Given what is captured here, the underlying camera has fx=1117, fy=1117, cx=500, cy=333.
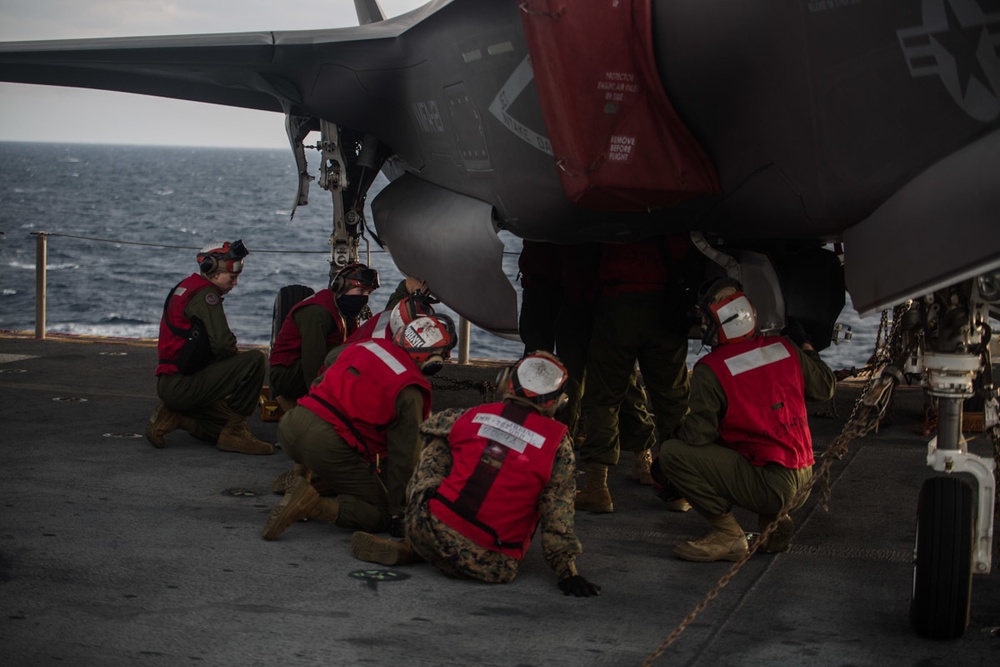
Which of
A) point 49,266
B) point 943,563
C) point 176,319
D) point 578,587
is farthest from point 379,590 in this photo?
point 49,266

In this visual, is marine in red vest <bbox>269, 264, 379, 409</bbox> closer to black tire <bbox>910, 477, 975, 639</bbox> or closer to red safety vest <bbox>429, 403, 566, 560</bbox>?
red safety vest <bbox>429, 403, 566, 560</bbox>

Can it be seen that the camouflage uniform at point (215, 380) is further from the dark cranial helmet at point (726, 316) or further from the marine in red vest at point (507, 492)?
the dark cranial helmet at point (726, 316)

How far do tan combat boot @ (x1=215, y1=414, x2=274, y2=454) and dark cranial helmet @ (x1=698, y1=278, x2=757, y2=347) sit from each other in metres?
3.51

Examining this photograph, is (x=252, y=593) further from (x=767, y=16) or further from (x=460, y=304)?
(x=767, y=16)

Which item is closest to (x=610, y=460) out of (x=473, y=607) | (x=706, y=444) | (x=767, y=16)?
(x=706, y=444)

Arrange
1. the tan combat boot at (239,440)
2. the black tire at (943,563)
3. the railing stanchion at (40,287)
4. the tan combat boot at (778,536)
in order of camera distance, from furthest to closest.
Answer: the railing stanchion at (40,287), the tan combat boot at (239,440), the tan combat boot at (778,536), the black tire at (943,563)

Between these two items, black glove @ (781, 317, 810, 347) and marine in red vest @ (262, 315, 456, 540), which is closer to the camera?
marine in red vest @ (262, 315, 456, 540)

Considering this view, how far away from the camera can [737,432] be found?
5453mm

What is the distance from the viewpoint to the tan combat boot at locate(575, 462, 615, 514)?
6.46 m

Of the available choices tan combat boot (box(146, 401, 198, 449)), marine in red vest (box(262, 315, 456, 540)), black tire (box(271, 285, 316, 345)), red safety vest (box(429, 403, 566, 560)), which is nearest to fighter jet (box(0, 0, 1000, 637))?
marine in red vest (box(262, 315, 456, 540))

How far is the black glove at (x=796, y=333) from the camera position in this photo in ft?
20.6

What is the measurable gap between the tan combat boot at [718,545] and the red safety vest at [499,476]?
2.97 ft

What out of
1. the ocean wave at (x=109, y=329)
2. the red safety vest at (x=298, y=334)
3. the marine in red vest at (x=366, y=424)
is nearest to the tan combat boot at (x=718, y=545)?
the marine in red vest at (x=366, y=424)

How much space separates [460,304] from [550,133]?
5.61 feet
